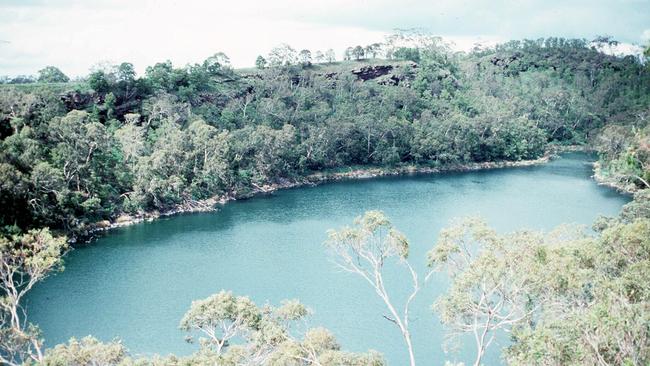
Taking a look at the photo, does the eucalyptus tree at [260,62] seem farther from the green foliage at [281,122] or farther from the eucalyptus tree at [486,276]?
the eucalyptus tree at [486,276]

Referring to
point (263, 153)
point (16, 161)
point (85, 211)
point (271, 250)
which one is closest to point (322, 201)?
point (263, 153)

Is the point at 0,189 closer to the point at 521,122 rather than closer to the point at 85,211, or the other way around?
the point at 85,211

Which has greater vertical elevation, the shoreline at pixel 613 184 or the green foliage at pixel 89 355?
the green foliage at pixel 89 355

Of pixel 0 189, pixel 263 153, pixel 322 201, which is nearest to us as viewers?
pixel 0 189

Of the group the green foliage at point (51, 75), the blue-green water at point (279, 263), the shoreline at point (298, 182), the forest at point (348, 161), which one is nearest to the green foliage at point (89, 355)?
the forest at point (348, 161)

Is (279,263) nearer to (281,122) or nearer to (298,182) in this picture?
(298,182)
